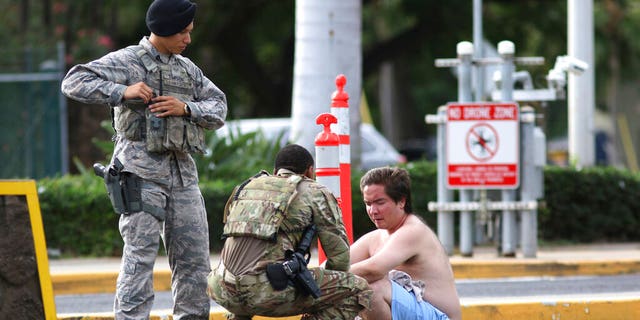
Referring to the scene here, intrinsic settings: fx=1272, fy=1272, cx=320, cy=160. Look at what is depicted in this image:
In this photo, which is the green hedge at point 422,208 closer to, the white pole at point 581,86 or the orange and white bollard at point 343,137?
the white pole at point 581,86

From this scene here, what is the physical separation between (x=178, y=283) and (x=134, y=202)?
50 centimetres

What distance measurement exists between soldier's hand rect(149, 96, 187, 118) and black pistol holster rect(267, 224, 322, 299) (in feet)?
2.96

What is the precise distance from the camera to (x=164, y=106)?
5.98 meters

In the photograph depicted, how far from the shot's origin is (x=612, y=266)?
11711mm

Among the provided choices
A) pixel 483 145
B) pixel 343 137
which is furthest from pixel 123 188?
pixel 483 145

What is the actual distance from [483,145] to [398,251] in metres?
5.99

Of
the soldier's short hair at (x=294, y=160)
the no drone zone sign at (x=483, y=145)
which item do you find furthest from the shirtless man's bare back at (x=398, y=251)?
the no drone zone sign at (x=483, y=145)

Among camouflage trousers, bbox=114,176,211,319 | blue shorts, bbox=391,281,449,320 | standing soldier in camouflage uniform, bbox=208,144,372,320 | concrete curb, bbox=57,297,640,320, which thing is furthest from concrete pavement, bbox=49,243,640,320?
standing soldier in camouflage uniform, bbox=208,144,372,320

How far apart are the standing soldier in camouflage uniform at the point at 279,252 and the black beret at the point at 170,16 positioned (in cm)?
85

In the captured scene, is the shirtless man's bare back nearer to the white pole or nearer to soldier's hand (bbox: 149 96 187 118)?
soldier's hand (bbox: 149 96 187 118)

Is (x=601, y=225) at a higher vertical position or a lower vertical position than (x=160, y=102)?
lower

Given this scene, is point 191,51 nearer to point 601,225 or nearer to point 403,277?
point 601,225

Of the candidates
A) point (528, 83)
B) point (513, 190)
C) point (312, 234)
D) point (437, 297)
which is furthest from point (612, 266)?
point (312, 234)

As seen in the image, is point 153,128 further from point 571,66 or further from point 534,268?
point 571,66
